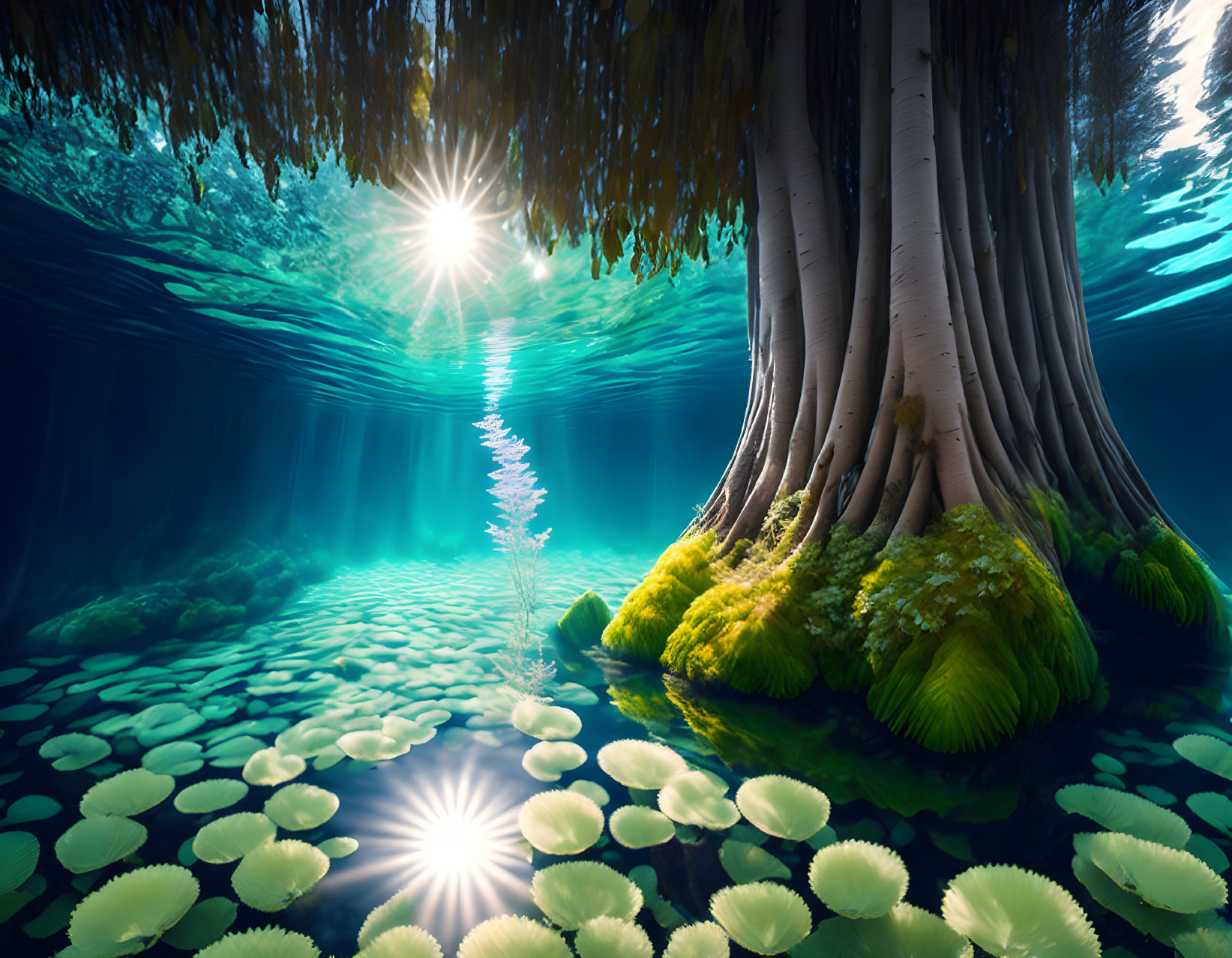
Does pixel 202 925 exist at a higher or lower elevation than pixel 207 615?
higher

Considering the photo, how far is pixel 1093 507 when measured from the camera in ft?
11.0

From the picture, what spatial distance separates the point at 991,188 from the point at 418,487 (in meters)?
87.4

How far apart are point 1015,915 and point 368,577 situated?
46.8ft

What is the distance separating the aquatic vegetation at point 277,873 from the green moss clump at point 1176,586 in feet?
15.2

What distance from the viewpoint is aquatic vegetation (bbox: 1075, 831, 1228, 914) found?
1.11m

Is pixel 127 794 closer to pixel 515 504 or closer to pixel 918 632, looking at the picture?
pixel 515 504

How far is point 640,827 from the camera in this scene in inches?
61.9

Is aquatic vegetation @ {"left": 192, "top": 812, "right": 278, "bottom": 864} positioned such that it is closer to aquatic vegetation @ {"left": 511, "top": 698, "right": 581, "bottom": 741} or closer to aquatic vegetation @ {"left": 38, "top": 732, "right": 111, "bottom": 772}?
aquatic vegetation @ {"left": 511, "top": 698, "right": 581, "bottom": 741}

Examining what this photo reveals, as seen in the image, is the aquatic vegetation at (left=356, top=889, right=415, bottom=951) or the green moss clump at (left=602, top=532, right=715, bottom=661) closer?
the aquatic vegetation at (left=356, top=889, right=415, bottom=951)

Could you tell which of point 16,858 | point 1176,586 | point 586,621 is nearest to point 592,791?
point 16,858

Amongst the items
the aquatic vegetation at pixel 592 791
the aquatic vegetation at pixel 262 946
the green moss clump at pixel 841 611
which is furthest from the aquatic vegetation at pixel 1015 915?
the aquatic vegetation at pixel 262 946

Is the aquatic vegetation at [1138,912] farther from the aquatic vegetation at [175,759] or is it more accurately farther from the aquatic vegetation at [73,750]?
the aquatic vegetation at [73,750]

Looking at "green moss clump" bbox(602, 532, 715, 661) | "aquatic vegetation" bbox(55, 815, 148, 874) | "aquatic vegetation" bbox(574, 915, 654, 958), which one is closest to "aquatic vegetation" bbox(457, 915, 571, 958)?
"aquatic vegetation" bbox(574, 915, 654, 958)

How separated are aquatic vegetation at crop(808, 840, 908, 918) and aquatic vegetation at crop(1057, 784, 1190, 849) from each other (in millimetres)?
817
